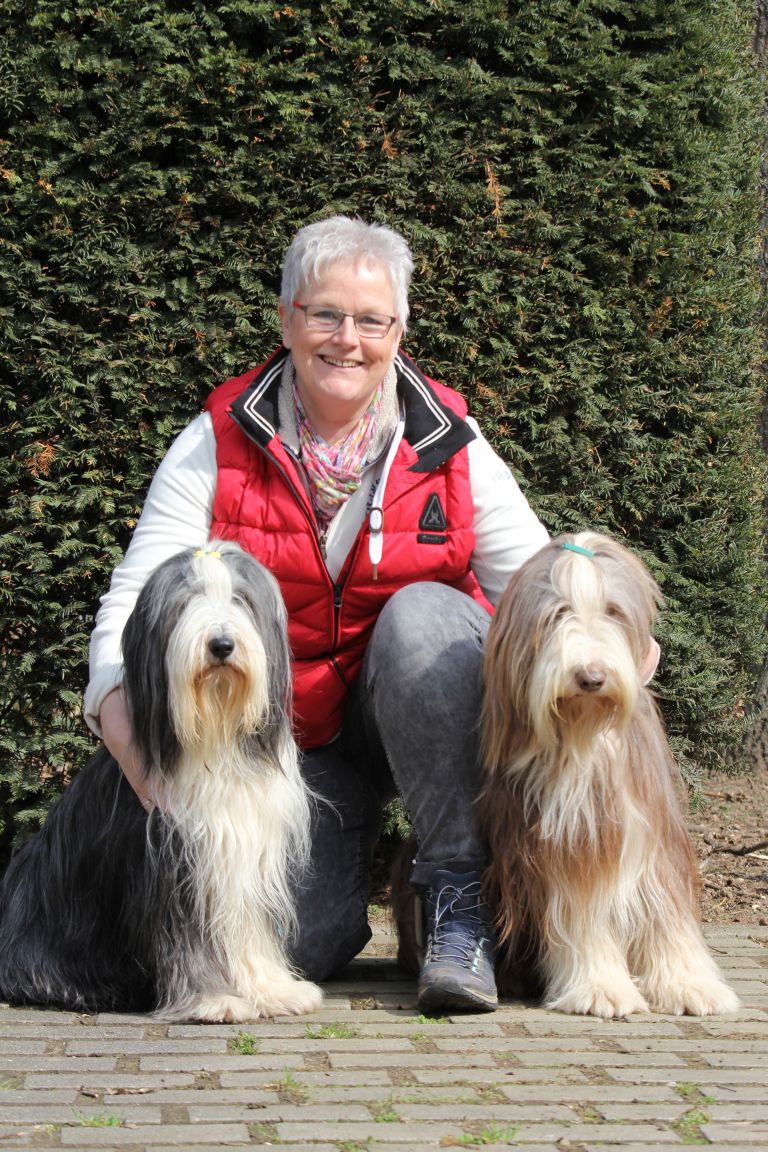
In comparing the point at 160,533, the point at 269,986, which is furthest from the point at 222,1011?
the point at 160,533

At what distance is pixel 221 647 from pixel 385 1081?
0.99 meters

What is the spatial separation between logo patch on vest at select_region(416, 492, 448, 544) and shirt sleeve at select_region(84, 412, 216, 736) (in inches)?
22.6

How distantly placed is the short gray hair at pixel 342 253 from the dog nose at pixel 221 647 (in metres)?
1.12

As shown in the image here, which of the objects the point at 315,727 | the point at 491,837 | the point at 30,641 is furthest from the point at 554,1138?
the point at 30,641

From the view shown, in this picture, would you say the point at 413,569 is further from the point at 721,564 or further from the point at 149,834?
the point at 721,564

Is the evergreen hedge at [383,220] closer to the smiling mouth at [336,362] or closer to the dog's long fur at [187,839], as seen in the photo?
the smiling mouth at [336,362]

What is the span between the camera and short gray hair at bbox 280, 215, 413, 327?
3.82 m

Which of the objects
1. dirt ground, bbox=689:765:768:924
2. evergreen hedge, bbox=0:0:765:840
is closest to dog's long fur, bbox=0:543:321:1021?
evergreen hedge, bbox=0:0:765:840

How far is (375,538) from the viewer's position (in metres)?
3.79

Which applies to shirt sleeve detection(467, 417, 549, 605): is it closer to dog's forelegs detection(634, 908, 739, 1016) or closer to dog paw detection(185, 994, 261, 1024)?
dog's forelegs detection(634, 908, 739, 1016)

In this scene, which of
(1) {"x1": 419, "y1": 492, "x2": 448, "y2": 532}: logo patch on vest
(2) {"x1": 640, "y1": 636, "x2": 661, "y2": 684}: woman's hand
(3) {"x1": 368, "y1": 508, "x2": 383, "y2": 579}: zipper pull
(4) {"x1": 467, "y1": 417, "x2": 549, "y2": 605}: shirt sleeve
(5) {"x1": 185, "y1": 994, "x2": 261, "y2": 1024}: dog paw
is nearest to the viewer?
(5) {"x1": 185, "y1": 994, "x2": 261, "y2": 1024}: dog paw

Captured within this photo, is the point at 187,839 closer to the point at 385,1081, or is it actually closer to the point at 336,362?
the point at 385,1081

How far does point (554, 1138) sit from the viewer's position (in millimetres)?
2619

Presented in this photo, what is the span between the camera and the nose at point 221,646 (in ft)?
10.6
